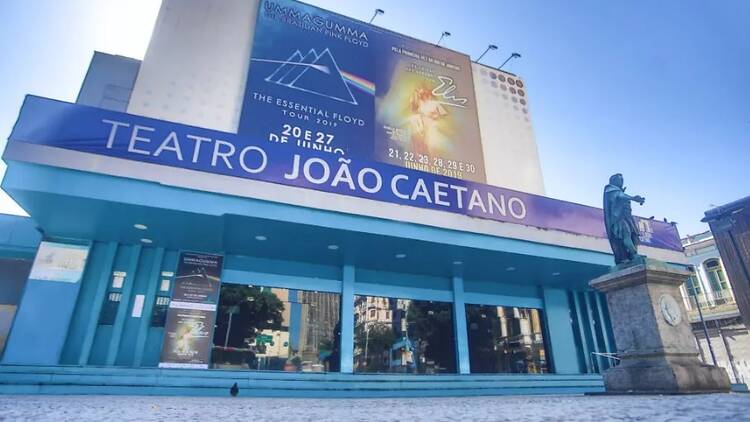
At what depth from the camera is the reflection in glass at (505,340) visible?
11859 mm

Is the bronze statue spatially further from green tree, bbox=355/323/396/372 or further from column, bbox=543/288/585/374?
column, bbox=543/288/585/374

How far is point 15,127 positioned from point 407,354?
32.9 ft

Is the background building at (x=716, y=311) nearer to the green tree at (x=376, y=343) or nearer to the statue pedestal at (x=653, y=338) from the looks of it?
the green tree at (x=376, y=343)

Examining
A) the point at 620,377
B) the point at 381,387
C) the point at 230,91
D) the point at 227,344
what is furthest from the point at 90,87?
the point at 620,377

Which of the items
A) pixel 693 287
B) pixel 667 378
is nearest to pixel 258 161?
pixel 667 378

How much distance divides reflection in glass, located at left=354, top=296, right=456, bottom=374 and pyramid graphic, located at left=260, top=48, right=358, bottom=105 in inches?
247

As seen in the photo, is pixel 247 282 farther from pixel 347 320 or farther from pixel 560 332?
pixel 560 332

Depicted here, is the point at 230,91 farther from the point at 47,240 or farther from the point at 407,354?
the point at 407,354

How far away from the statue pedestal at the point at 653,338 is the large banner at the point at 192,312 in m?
8.27

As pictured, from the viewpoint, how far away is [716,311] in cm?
2153

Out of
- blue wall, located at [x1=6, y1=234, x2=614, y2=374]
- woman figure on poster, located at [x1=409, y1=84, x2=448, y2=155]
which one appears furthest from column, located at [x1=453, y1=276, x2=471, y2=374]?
woman figure on poster, located at [x1=409, y1=84, x2=448, y2=155]

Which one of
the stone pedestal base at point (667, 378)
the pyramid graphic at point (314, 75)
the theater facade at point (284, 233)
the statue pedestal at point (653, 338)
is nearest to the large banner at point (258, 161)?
the theater facade at point (284, 233)

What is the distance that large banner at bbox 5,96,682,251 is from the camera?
7.29m

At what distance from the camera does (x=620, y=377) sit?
607 centimetres
